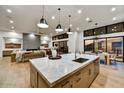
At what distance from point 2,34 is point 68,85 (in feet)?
34.3

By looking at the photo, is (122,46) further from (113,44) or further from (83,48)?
(83,48)

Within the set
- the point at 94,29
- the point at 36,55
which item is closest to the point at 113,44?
the point at 94,29

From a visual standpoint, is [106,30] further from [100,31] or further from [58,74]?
[58,74]

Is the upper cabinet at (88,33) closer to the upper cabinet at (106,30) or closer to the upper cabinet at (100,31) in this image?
the upper cabinet at (106,30)

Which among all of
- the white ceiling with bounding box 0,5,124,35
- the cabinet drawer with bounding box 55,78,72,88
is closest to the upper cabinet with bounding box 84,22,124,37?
the white ceiling with bounding box 0,5,124,35

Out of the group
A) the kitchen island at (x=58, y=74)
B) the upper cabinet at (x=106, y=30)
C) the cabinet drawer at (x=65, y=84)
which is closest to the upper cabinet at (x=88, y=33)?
the upper cabinet at (x=106, y=30)

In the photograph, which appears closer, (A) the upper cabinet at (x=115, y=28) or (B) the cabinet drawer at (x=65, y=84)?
(B) the cabinet drawer at (x=65, y=84)

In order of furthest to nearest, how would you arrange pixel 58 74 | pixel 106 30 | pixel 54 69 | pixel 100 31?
pixel 100 31, pixel 106 30, pixel 54 69, pixel 58 74

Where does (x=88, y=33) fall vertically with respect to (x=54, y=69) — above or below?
above

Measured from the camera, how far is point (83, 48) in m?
9.16

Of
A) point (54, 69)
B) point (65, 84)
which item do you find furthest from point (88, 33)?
point (65, 84)

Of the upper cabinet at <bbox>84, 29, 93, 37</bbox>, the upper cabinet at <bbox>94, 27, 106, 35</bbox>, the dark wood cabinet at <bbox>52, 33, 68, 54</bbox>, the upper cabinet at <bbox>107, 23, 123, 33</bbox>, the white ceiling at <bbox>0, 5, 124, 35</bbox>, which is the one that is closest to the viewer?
the white ceiling at <bbox>0, 5, 124, 35</bbox>

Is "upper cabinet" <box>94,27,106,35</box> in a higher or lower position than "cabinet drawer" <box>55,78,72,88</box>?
higher

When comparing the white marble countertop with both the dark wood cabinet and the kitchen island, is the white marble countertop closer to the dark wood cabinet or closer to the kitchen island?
the kitchen island
